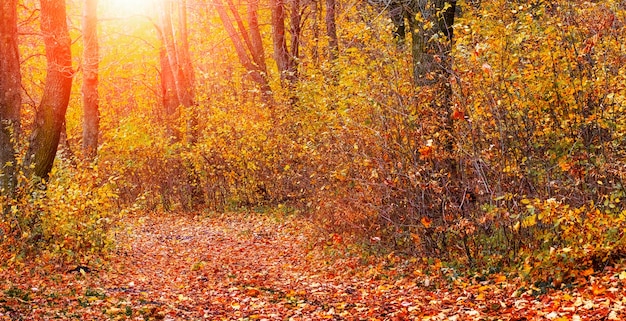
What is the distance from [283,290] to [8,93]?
18.2 feet

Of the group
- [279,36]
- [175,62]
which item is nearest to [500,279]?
[279,36]

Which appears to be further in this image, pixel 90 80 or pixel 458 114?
pixel 90 80

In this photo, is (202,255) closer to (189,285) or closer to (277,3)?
(189,285)

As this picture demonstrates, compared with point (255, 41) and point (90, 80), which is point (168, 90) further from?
point (90, 80)

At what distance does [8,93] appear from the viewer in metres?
11.3

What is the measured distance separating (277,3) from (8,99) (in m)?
10.2

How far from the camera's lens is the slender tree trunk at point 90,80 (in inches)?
674

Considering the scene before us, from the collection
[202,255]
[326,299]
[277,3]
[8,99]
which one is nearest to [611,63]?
[326,299]

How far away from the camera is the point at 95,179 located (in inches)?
467

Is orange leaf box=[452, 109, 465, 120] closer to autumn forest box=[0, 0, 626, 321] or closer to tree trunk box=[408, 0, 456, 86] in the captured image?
autumn forest box=[0, 0, 626, 321]

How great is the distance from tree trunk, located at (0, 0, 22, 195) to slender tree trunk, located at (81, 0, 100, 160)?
515 cm

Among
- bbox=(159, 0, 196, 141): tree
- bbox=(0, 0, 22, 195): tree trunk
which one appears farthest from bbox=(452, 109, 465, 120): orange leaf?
bbox=(159, 0, 196, 141): tree

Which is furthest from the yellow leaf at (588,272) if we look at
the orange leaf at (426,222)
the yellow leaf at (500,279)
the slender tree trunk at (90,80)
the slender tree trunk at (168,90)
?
the slender tree trunk at (168,90)

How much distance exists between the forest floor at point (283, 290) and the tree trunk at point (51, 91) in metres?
2.08
